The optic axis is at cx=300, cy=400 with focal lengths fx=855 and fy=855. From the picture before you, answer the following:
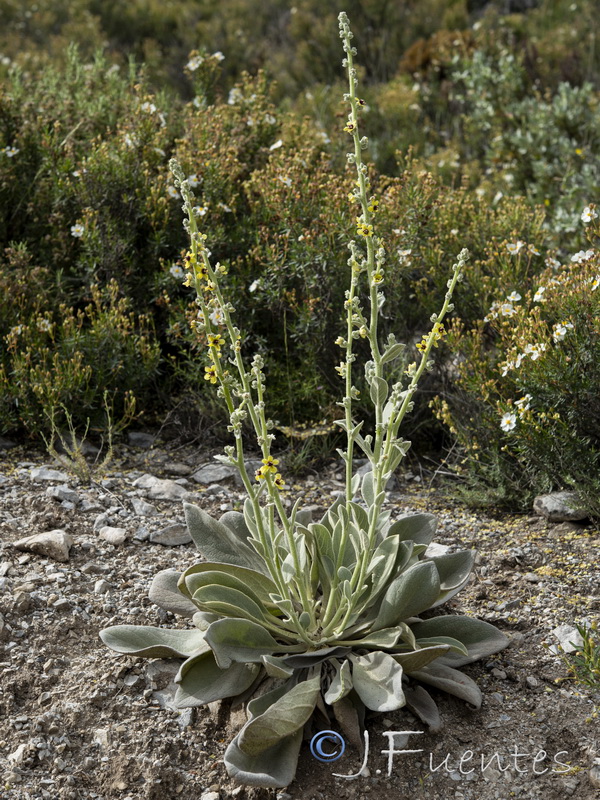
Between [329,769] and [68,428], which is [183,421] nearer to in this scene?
[68,428]

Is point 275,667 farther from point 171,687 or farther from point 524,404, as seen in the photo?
point 524,404

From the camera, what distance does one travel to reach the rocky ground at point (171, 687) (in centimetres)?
214

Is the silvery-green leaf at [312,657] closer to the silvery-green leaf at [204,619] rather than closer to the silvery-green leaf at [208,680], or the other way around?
the silvery-green leaf at [208,680]

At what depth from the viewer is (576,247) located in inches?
193

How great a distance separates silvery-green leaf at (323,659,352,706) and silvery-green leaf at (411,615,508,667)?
290 millimetres

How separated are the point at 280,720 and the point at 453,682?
528 millimetres

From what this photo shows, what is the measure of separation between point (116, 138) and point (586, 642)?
3662 mm

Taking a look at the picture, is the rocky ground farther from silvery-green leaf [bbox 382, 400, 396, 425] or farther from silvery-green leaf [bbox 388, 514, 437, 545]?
silvery-green leaf [bbox 382, 400, 396, 425]

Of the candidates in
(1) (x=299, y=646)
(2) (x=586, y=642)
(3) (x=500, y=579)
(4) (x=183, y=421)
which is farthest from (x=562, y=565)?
(4) (x=183, y=421)

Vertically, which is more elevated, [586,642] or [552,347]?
[552,347]

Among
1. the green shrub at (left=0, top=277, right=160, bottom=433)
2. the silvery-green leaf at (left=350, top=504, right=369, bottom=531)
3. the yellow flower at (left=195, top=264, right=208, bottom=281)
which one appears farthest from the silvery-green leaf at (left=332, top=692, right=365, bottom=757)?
the green shrub at (left=0, top=277, right=160, bottom=433)

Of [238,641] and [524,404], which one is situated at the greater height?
[524,404]

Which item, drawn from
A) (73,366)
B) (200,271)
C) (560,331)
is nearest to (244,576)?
(200,271)

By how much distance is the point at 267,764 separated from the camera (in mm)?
2066
